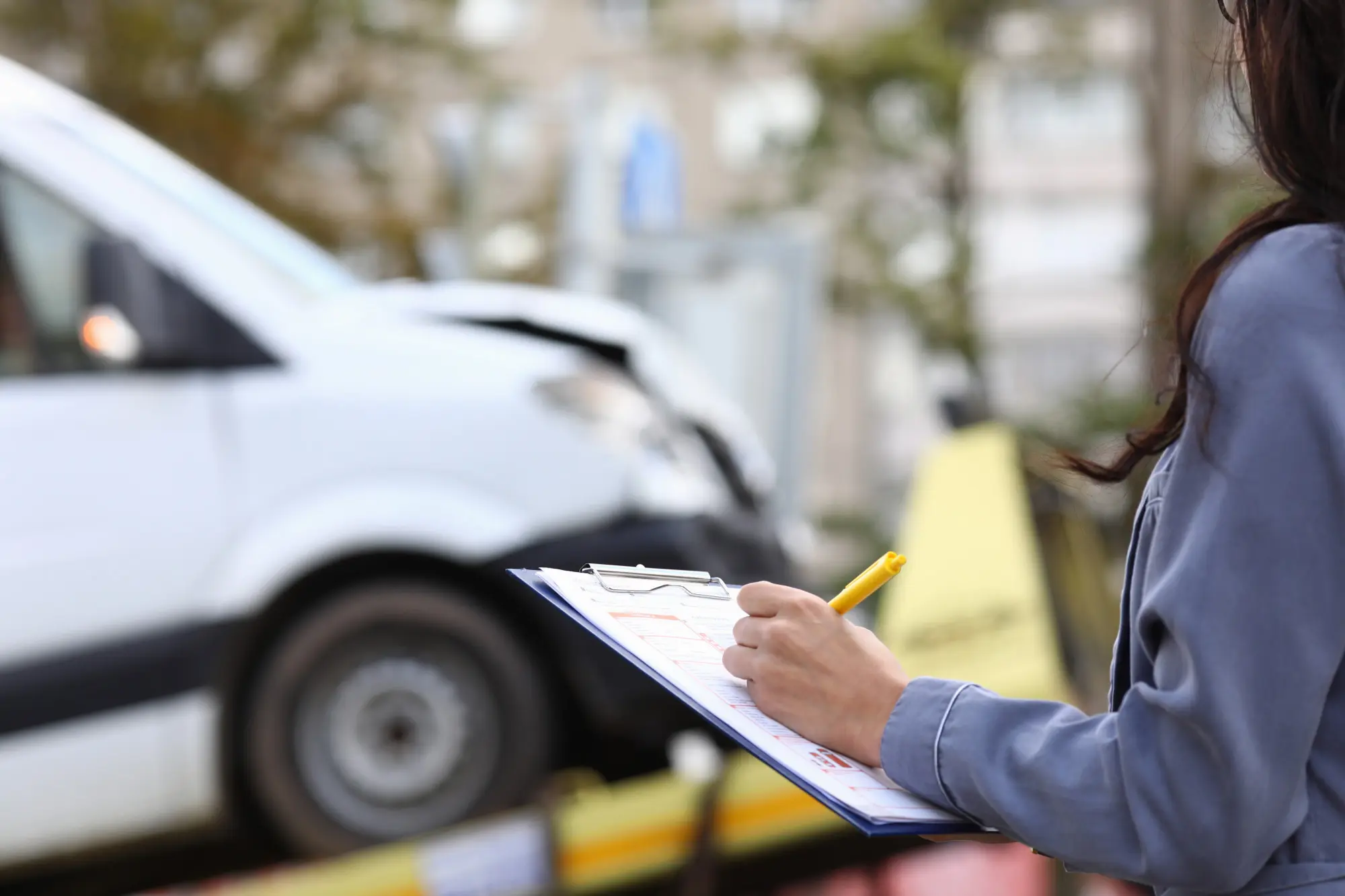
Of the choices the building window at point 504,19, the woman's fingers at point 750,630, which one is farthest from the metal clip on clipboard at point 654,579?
the building window at point 504,19

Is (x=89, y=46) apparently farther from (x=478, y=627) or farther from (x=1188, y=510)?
(x=1188, y=510)

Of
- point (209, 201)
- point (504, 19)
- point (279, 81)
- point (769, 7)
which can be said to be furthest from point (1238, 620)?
point (504, 19)

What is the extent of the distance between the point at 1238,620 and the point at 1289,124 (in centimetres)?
33

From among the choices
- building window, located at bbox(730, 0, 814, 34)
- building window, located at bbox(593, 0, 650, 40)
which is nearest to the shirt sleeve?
building window, located at bbox(730, 0, 814, 34)

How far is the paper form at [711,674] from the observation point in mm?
1080

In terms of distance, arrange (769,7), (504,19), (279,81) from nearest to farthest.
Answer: (279,81), (769,7), (504,19)

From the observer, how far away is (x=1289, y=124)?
3.41ft

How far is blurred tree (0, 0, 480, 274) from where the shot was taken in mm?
12133

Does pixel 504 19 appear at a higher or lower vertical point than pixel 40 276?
higher

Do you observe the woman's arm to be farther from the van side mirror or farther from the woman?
the van side mirror

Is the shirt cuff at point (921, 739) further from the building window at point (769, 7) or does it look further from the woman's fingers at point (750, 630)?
the building window at point (769, 7)

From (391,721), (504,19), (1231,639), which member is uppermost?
(504,19)

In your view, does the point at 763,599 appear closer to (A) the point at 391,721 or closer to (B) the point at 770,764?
(B) the point at 770,764

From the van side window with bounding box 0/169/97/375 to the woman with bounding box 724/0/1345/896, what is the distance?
9.92ft
